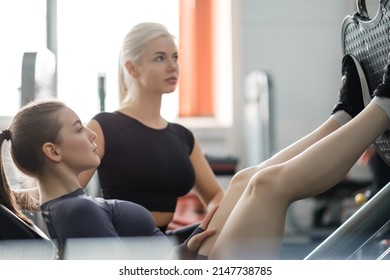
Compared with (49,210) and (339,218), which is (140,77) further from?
(339,218)

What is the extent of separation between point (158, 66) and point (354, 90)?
34 centimetres

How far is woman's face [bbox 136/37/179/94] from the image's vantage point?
106cm

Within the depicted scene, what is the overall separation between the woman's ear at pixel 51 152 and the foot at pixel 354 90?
1.52ft

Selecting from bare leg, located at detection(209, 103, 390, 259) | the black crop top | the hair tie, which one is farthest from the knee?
the hair tie

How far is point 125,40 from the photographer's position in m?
1.07

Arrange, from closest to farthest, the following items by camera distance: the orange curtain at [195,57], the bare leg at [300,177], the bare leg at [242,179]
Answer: the bare leg at [300,177] < the bare leg at [242,179] < the orange curtain at [195,57]

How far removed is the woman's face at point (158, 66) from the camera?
41.9 inches

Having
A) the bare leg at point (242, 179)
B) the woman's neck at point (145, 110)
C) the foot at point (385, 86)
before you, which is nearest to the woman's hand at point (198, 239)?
the bare leg at point (242, 179)

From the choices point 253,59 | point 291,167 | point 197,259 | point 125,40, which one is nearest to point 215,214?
point 197,259

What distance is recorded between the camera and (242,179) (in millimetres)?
1020

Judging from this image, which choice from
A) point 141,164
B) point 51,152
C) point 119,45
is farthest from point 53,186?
point 119,45

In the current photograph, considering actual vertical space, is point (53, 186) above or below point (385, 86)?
below

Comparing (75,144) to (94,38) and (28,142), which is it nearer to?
(28,142)

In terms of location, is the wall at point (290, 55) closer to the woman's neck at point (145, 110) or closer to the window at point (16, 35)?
the woman's neck at point (145, 110)
